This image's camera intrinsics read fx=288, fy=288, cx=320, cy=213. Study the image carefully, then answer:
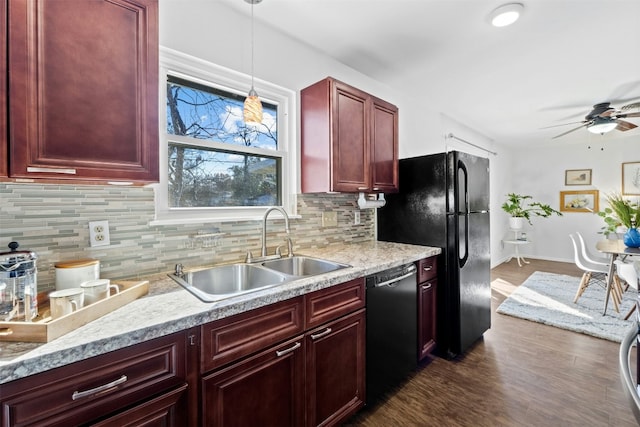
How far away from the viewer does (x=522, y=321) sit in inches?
119

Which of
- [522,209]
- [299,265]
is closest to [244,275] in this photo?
[299,265]

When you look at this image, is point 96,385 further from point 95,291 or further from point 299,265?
point 299,265

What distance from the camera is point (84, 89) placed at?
1028 millimetres

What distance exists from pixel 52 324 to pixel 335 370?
3.90 feet

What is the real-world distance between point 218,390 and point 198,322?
29 centimetres

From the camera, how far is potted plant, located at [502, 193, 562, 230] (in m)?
5.72

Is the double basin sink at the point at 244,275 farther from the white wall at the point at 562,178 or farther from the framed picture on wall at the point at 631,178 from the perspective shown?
the framed picture on wall at the point at 631,178

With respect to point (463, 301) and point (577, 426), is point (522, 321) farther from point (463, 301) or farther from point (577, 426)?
point (577, 426)

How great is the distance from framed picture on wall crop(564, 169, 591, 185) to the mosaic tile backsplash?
21.5ft

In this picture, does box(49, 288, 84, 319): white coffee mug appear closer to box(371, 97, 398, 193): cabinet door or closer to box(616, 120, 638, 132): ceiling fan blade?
box(371, 97, 398, 193): cabinet door

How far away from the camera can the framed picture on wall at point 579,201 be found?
5.55 meters

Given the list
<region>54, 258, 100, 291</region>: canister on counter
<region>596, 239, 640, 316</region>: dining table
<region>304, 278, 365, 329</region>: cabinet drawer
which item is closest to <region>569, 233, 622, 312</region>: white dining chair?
<region>596, 239, 640, 316</region>: dining table

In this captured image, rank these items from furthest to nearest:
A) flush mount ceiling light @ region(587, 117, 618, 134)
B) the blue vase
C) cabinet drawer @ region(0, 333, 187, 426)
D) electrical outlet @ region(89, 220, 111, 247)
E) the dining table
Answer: flush mount ceiling light @ region(587, 117, 618, 134) < the blue vase < the dining table < electrical outlet @ region(89, 220, 111, 247) < cabinet drawer @ region(0, 333, 187, 426)

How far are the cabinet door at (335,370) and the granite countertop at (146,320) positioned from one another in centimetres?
25
